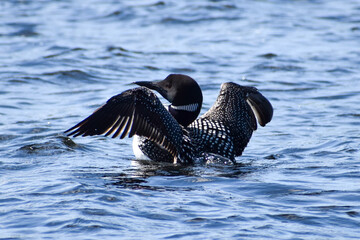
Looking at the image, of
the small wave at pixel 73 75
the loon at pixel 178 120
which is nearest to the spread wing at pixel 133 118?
the loon at pixel 178 120

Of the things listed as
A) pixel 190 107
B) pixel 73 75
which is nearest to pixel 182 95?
pixel 190 107

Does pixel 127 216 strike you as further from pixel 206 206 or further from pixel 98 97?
pixel 98 97

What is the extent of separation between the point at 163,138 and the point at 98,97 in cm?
328

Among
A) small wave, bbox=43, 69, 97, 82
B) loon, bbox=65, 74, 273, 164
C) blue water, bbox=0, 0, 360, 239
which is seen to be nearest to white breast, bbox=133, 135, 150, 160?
loon, bbox=65, 74, 273, 164

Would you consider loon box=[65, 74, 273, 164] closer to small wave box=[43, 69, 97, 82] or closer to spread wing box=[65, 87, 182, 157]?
spread wing box=[65, 87, 182, 157]

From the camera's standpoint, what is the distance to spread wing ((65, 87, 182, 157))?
5.25 metres

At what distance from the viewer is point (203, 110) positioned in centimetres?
816

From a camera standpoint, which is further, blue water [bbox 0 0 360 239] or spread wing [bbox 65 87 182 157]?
spread wing [bbox 65 87 182 157]

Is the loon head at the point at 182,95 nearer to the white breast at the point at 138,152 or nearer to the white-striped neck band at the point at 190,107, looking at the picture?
the white-striped neck band at the point at 190,107

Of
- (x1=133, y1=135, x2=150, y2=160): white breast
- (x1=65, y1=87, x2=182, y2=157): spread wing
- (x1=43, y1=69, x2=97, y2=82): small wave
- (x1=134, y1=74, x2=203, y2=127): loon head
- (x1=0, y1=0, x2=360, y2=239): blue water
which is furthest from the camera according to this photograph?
(x1=43, y1=69, x2=97, y2=82): small wave

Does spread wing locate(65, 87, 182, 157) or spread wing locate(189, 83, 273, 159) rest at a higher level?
spread wing locate(65, 87, 182, 157)

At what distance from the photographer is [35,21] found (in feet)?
41.6

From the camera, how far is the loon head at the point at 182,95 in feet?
18.6

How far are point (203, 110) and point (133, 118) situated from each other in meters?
2.90
